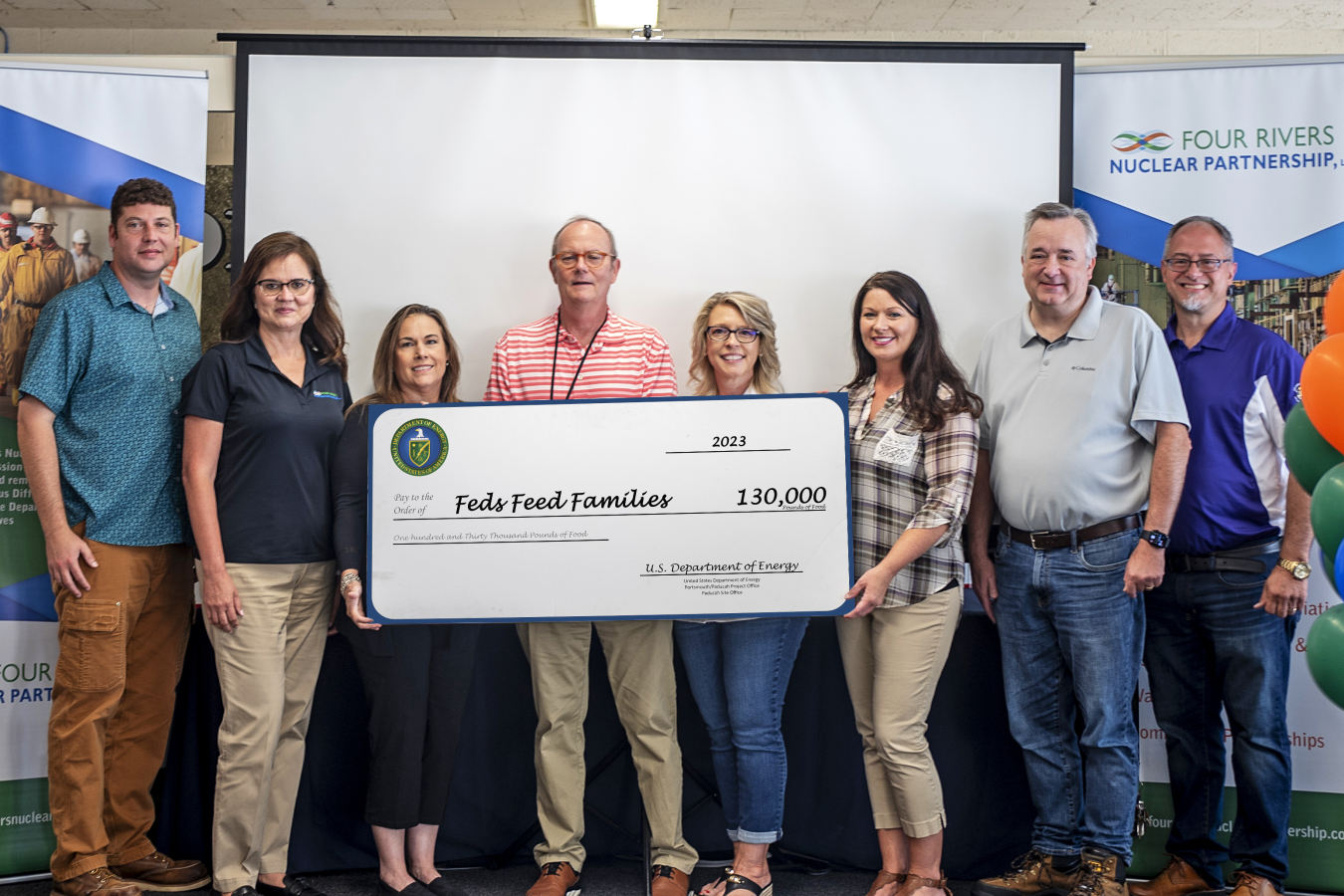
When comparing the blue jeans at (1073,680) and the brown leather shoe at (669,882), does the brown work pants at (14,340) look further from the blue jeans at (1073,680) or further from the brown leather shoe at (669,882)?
the blue jeans at (1073,680)

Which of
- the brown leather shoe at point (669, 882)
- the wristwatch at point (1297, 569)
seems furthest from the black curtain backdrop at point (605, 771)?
the wristwatch at point (1297, 569)

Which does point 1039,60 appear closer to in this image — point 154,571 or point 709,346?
point 709,346

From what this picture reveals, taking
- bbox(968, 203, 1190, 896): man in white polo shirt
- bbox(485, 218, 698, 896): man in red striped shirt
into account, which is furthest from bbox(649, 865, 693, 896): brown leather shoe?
bbox(968, 203, 1190, 896): man in white polo shirt

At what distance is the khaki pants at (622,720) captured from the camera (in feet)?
7.60

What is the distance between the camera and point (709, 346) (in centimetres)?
243

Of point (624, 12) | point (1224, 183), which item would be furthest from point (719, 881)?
point (624, 12)

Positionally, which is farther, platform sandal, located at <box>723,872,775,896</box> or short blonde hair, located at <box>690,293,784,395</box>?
short blonde hair, located at <box>690,293,784,395</box>

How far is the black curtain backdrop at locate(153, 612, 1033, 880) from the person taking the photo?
99.9 inches

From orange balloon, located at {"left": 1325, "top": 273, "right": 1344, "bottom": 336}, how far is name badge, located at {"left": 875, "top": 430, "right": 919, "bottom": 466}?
3.09 ft

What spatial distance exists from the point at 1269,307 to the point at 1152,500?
953 mm

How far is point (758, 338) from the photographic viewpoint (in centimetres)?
241

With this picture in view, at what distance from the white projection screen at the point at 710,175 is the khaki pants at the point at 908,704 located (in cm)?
89

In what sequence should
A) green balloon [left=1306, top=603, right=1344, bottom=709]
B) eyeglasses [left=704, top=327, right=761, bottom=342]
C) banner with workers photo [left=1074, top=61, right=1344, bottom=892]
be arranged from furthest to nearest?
banner with workers photo [left=1074, top=61, right=1344, bottom=892] < eyeglasses [left=704, top=327, right=761, bottom=342] < green balloon [left=1306, top=603, right=1344, bottom=709]

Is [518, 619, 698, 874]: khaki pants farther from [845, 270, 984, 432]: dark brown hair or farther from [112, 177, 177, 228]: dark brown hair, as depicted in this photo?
[112, 177, 177, 228]: dark brown hair
